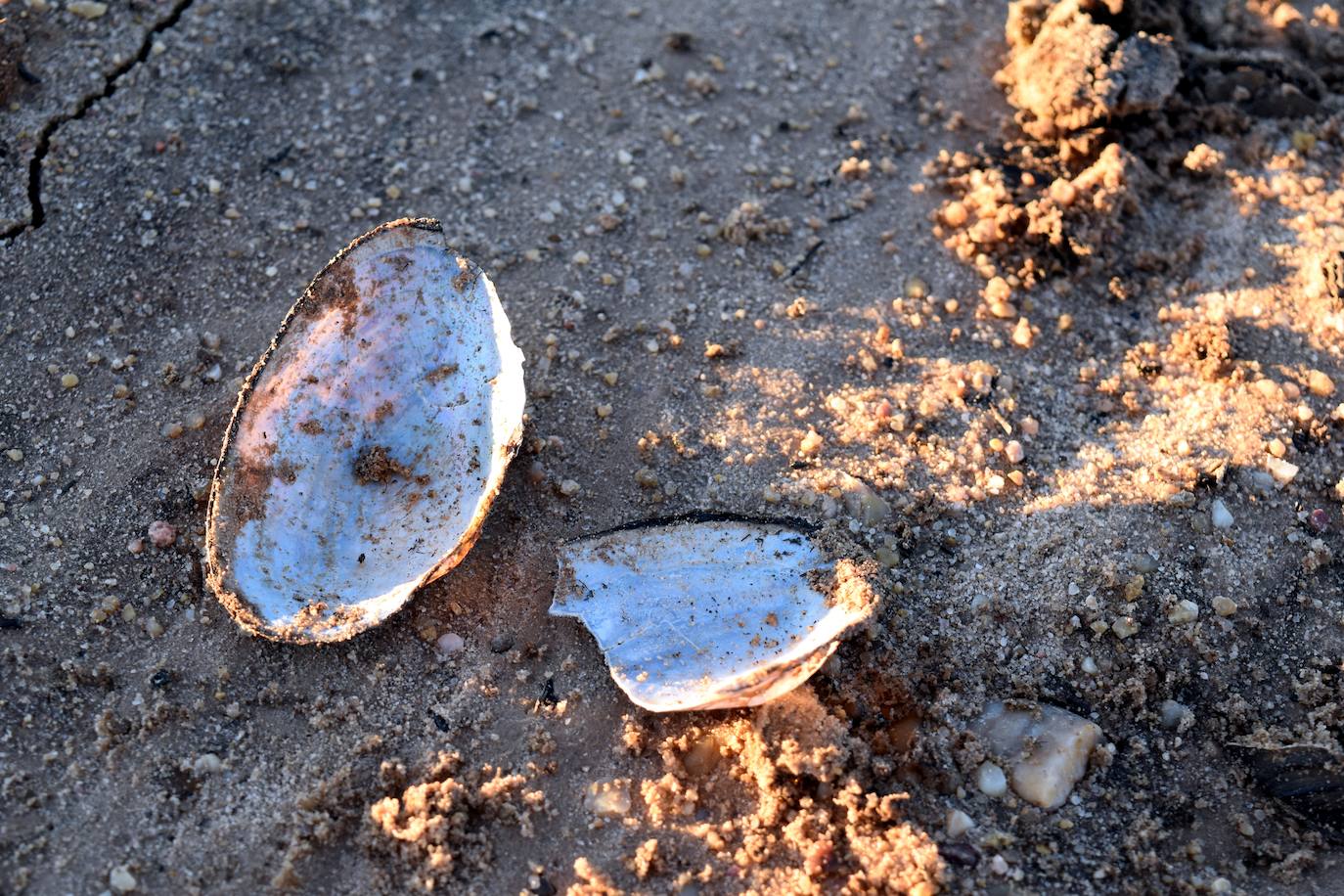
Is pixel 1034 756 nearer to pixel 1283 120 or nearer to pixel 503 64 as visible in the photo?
pixel 1283 120

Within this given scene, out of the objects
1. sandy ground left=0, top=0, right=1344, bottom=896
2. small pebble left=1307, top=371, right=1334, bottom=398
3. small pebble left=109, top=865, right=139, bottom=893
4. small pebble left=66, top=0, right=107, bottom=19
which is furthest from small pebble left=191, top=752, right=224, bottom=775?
small pebble left=1307, top=371, right=1334, bottom=398

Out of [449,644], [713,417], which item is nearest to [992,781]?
[713,417]

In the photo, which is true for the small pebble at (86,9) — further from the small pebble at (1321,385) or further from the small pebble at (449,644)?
the small pebble at (1321,385)

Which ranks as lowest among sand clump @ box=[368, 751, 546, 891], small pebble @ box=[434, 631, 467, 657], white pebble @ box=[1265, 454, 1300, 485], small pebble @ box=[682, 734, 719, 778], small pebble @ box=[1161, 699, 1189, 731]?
sand clump @ box=[368, 751, 546, 891]

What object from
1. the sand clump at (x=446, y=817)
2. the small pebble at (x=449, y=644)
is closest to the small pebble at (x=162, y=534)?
the small pebble at (x=449, y=644)

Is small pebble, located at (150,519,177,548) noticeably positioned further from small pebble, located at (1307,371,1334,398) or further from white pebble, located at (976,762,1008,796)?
small pebble, located at (1307,371,1334,398)

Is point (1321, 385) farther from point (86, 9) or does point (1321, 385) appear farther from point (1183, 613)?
point (86, 9)
